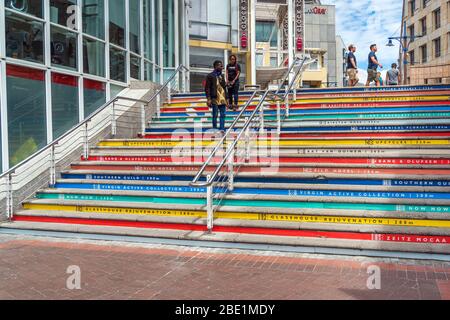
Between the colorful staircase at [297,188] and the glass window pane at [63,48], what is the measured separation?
211 cm

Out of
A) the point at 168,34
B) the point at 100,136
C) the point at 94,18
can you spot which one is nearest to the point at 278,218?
the point at 100,136

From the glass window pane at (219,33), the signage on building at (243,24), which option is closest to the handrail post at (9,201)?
the glass window pane at (219,33)

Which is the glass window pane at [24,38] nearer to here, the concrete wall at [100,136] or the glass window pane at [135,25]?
the concrete wall at [100,136]

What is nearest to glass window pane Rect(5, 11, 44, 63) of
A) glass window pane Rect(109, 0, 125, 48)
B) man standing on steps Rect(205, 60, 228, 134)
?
glass window pane Rect(109, 0, 125, 48)

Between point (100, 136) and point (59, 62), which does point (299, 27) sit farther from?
point (59, 62)

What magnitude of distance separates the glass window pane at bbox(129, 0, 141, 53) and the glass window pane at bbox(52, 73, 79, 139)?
3630 mm

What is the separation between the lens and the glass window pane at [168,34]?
16531mm

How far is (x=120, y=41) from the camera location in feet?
41.7

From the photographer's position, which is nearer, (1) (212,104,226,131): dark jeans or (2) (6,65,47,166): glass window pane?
(2) (6,65,47,166): glass window pane

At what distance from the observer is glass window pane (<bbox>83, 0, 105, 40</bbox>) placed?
11.0 m

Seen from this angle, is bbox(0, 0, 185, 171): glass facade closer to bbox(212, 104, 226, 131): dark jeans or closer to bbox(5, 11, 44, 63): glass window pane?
bbox(5, 11, 44, 63): glass window pane

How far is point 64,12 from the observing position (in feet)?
33.3
